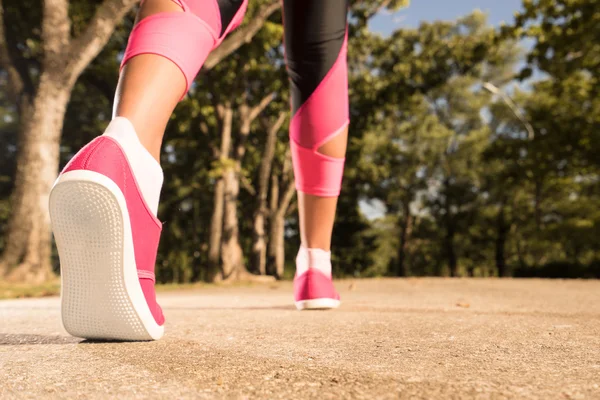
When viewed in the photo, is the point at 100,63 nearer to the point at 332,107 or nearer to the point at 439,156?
the point at 332,107

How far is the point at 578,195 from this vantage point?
99.3 ft

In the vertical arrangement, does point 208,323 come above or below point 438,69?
below

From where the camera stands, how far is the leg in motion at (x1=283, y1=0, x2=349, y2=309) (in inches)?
90.4

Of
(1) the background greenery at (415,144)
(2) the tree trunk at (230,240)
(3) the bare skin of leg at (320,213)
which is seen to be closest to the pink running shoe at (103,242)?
(3) the bare skin of leg at (320,213)

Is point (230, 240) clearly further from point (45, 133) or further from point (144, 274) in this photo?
point (144, 274)

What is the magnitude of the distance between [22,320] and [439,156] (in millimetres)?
33187

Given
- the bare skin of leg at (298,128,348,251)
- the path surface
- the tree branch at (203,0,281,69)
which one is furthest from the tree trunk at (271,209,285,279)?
the path surface

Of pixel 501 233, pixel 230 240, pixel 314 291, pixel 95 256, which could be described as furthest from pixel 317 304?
pixel 501 233

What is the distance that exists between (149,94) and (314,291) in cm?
130

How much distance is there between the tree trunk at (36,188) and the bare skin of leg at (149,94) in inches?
271

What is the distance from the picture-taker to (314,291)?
2.48 meters

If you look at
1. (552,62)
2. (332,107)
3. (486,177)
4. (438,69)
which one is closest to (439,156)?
(486,177)

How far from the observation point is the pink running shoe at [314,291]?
2.46m

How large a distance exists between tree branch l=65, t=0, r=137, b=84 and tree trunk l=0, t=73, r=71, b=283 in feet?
1.46
